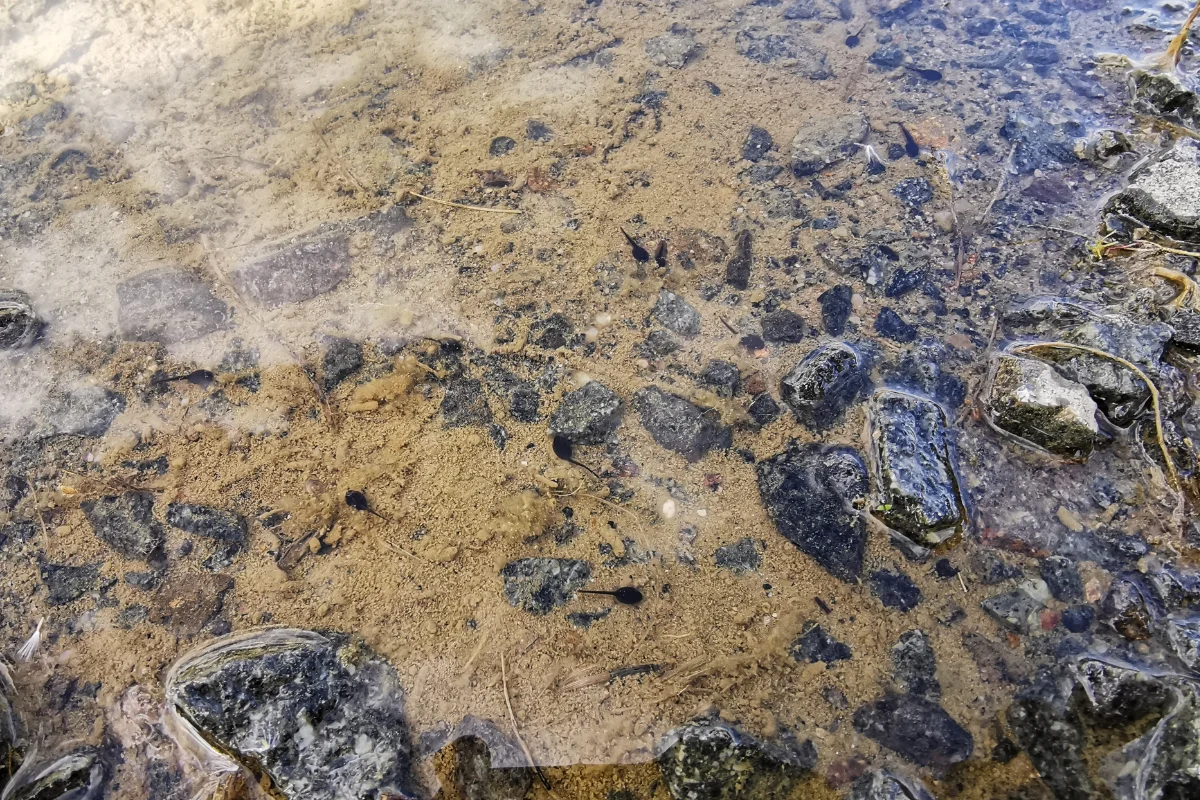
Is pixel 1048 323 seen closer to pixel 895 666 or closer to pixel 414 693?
pixel 895 666

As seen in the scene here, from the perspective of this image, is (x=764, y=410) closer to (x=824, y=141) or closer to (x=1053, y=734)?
(x=1053, y=734)

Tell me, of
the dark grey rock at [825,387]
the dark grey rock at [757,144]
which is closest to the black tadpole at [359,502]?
the dark grey rock at [825,387]

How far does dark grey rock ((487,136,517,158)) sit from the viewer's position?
3883 millimetres

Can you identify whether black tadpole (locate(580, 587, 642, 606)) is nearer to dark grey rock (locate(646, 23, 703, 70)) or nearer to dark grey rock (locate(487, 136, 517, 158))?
dark grey rock (locate(487, 136, 517, 158))

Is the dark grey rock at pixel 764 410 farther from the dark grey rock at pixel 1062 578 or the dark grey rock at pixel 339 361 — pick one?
the dark grey rock at pixel 339 361

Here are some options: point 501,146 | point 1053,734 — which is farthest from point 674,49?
point 1053,734

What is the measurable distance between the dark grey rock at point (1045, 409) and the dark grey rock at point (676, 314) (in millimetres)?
1343

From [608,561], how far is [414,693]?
88cm

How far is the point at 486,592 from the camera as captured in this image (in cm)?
261

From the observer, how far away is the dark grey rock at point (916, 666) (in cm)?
233

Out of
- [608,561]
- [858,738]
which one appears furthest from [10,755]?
[858,738]

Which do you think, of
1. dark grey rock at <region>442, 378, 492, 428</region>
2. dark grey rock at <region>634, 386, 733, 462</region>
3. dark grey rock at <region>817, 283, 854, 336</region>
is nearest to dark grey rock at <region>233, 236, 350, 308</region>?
dark grey rock at <region>442, 378, 492, 428</region>

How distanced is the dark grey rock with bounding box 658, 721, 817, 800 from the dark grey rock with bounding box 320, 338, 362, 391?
2152mm

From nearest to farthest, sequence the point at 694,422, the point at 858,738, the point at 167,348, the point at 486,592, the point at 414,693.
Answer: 1. the point at 858,738
2. the point at 414,693
3. the point at 486,592
4. the point at 694,422
5. the point at 167,348
